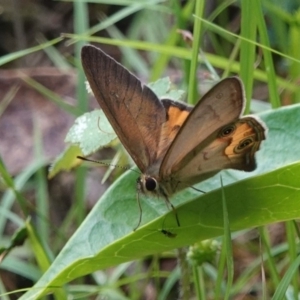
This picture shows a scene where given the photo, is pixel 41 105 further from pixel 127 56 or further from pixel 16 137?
pixel 127 56

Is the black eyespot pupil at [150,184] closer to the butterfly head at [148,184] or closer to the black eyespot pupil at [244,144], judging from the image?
the butterfly head at [148,184]

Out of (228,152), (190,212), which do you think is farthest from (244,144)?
(190,212)

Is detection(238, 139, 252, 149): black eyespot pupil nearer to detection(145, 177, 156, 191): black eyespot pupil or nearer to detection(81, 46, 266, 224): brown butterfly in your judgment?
detection(81, 46, 266, 224): brown butterfly

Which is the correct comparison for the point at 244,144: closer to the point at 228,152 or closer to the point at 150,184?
the point at 228,152

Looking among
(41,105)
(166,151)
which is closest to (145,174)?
(166,151)

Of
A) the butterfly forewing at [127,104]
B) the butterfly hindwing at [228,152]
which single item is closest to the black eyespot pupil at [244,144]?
the butterfly hindwing at [228,152]
